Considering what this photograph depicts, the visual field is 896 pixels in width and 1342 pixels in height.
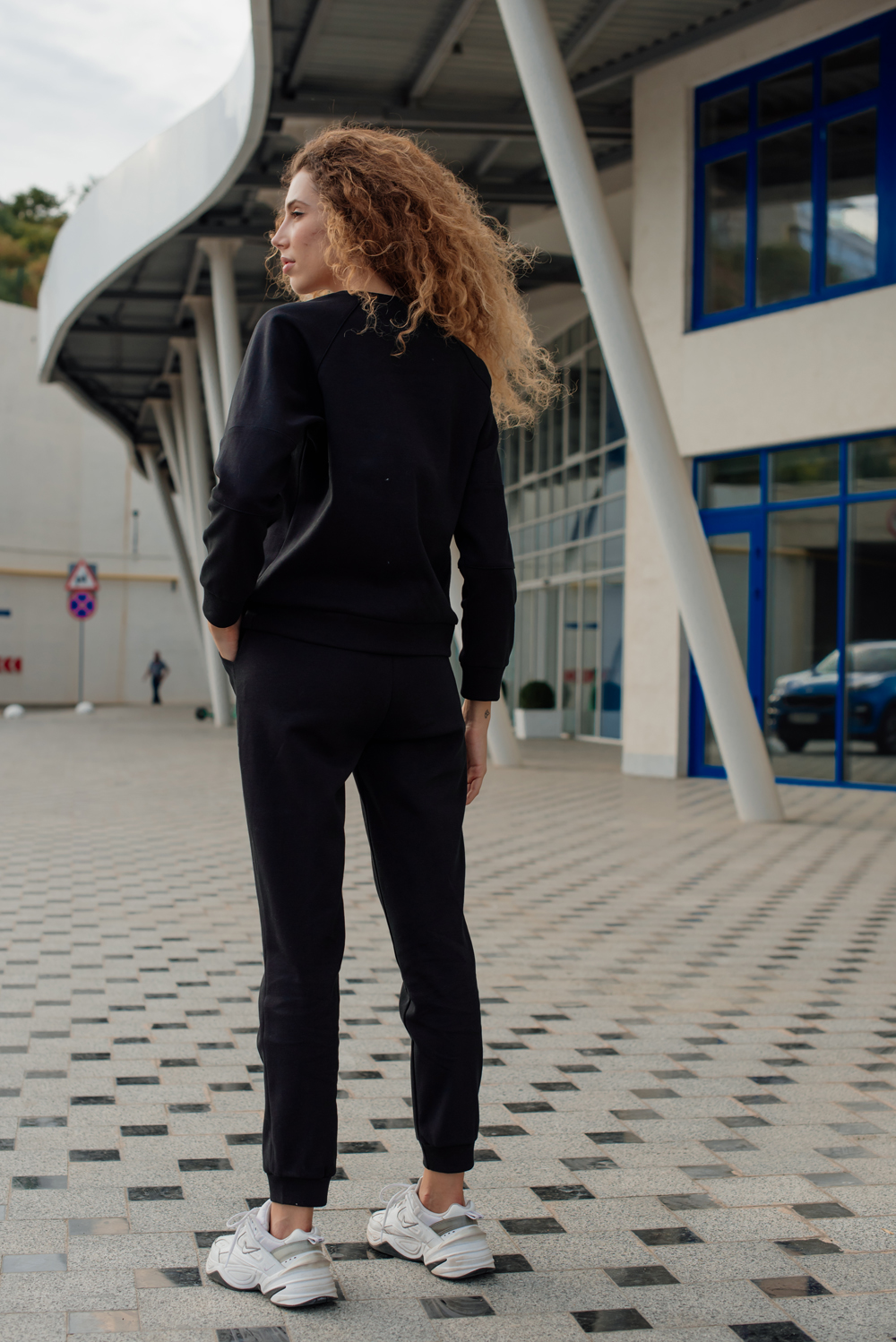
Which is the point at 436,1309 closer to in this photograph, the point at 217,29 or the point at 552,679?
the point at 217,29

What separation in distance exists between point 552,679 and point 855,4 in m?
14.0

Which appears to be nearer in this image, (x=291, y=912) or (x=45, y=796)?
(x=291, y=912)

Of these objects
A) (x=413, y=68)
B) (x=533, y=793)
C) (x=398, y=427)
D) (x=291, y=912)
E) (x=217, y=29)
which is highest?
(x=217, y=29)

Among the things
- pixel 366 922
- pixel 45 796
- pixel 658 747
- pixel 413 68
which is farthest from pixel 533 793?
pixel 413 68

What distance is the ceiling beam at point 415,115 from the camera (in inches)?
555

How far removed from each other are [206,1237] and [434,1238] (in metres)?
0.49

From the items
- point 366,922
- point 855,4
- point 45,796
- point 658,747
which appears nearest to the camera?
point 366,922

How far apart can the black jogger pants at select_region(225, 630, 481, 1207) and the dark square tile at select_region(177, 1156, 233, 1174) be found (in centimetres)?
78

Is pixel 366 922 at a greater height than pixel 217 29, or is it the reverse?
pixel 217 29

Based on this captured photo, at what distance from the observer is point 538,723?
22.8 m

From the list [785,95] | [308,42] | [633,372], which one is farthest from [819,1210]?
[785,95]

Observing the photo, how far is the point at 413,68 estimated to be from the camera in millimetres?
13883

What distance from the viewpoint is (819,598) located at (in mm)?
13594

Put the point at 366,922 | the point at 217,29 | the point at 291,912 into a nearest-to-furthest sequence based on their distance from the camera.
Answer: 1. the point at 291,912
2. the point at 366,922
3. the point at 217,29
